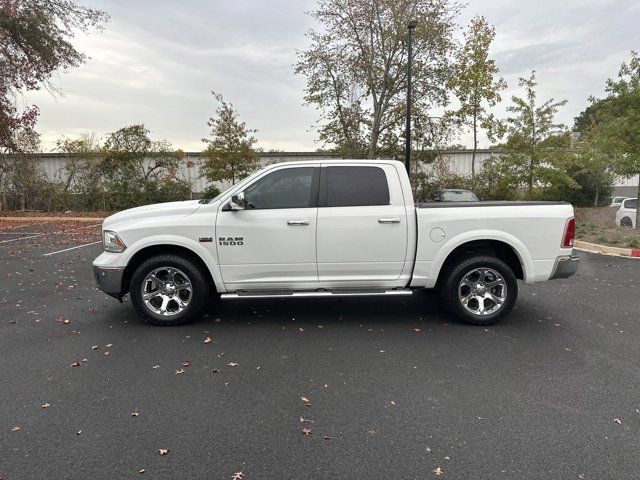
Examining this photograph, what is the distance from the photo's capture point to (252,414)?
10.7 ft

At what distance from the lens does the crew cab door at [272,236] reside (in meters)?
5.12

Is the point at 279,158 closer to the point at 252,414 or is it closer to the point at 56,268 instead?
the point at 56,268

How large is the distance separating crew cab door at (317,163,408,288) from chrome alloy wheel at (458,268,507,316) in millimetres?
845

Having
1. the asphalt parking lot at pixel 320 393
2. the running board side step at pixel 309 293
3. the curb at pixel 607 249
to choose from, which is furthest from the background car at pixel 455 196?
the running board side step at pixel 309 293

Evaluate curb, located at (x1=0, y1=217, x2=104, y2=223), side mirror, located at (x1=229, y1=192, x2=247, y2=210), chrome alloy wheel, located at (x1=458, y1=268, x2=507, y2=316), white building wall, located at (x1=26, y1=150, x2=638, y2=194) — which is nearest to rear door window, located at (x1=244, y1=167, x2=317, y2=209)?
side mirror, located at (x1=229, y1=192, x2=247, y2=210)

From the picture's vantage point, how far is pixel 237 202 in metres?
5.07

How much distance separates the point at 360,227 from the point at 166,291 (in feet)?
7.98

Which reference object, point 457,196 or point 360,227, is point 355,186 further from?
point 457,196

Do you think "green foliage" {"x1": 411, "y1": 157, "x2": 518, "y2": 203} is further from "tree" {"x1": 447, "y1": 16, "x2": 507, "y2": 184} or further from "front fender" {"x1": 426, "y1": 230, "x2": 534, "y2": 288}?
"front fender" {"x1": 426, "y1": 230, "x2": 534, "y2": 288}

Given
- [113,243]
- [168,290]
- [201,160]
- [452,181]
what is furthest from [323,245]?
[201,160]

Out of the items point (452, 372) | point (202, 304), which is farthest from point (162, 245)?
point (452, 372)

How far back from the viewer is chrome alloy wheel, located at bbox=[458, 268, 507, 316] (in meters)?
5.27

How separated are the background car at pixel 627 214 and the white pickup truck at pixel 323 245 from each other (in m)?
12.5

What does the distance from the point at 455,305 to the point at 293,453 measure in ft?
10.2
